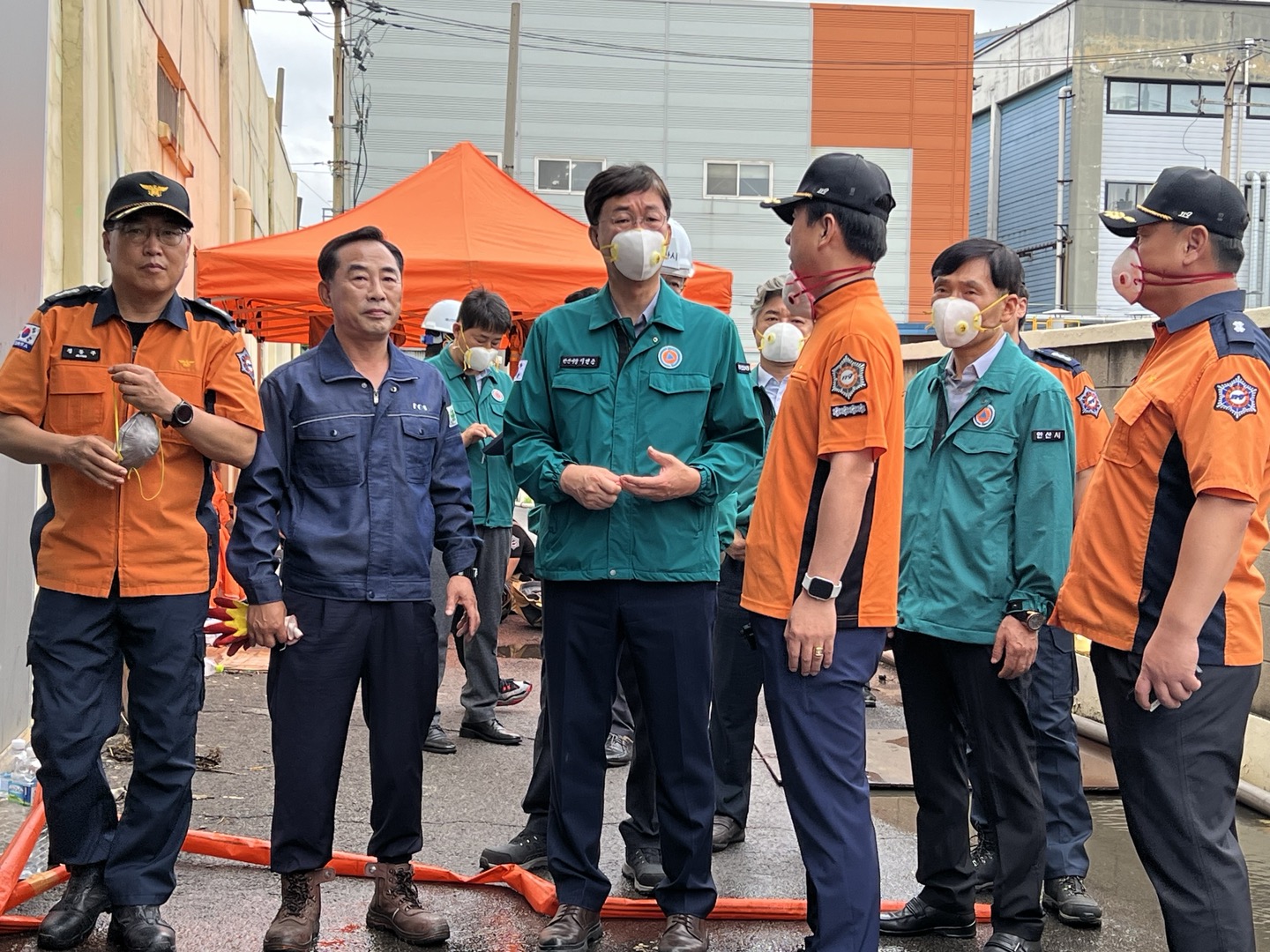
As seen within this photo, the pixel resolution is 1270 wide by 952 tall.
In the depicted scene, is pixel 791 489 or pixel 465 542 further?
pixel 465 542

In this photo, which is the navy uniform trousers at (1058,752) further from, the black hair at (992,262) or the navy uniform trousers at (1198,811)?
the navy uniform trousers at (1198,811)

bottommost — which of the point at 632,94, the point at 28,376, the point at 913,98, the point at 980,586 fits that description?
the point at 980,586

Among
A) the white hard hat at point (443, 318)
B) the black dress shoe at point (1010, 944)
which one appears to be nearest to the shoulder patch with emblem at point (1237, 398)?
the black dress shoe at point (1010, 944)

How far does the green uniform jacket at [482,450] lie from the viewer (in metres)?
6.62

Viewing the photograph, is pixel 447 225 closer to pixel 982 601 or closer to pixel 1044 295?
pixel 982 601

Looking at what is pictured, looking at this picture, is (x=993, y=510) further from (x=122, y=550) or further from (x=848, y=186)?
(x=122, y=550)

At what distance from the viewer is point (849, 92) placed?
28.9 m

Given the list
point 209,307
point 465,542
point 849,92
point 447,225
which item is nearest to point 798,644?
point 465,542

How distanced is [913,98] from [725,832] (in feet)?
91.4

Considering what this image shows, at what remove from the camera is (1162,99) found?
114 ft

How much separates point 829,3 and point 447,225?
21935mm

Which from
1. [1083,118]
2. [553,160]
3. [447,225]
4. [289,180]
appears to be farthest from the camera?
[1083,118]

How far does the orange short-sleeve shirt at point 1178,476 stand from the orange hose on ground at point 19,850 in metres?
3.06

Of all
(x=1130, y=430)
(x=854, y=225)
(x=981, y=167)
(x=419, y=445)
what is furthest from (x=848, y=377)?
(x=981, y=167)
